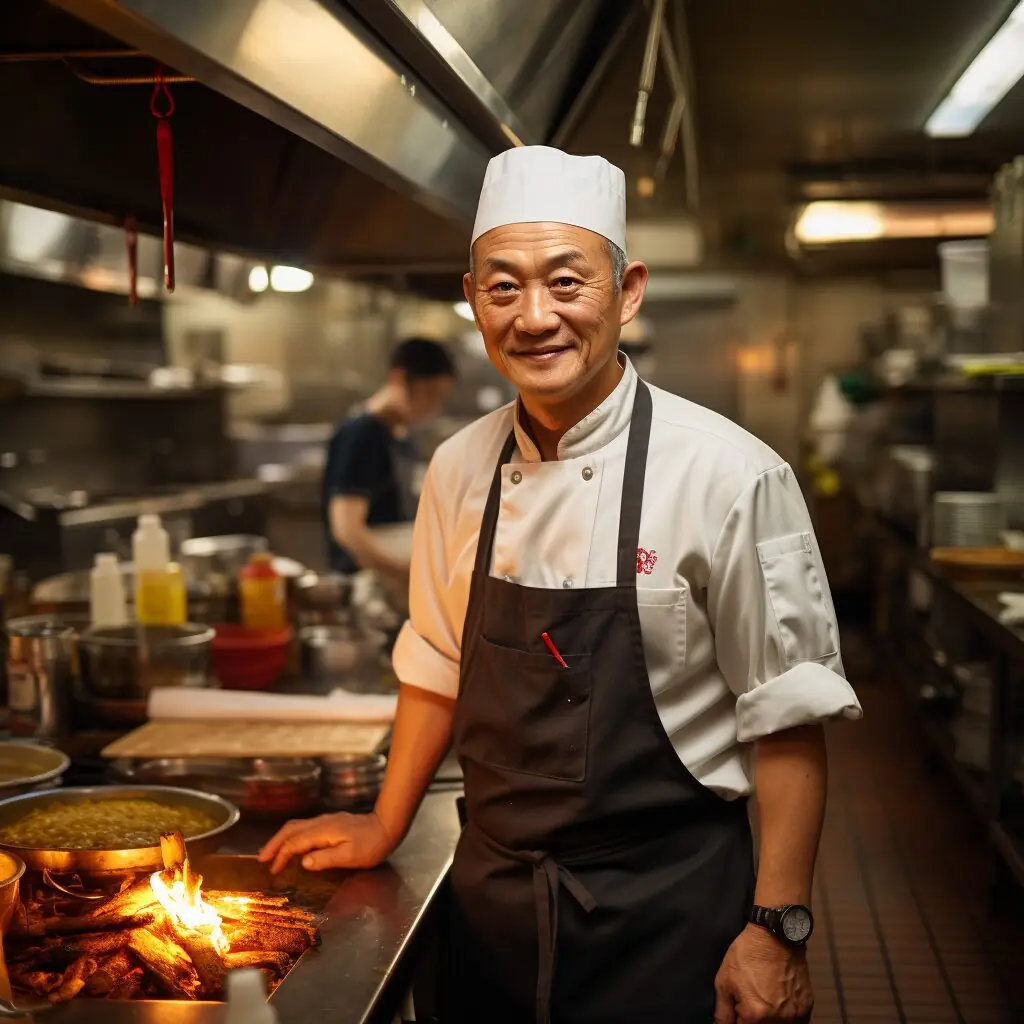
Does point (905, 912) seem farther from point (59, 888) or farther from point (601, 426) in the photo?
point (59, 888)

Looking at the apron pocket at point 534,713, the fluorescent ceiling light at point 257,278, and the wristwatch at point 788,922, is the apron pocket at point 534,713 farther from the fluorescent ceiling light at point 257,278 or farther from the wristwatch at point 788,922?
the fluorescent ceiling light at point 257,278

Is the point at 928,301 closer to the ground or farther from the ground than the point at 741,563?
farther from the ground

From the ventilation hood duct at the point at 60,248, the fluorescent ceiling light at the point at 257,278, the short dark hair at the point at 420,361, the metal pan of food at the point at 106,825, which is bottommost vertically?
the metal pan of food at the point at 106,825

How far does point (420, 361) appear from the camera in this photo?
4.98m

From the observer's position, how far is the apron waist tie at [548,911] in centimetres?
175

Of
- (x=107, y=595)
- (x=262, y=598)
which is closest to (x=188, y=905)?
(x=107, y=595)

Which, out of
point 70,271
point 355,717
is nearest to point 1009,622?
point 355,717

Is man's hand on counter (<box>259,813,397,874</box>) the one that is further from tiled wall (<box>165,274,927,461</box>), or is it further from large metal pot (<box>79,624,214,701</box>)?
tiled wall (<box>165,274,927,461</box>)

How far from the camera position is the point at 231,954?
1563mm

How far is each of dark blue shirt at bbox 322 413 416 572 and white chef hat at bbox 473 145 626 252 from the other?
3077 mm

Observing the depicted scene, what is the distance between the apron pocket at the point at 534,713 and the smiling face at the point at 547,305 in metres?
0.38

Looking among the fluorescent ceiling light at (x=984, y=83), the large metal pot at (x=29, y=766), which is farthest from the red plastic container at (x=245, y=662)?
the fluorescent ceiling light at (x=984, y=83)

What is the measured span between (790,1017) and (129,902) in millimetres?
881

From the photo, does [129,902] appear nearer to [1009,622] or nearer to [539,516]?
[539,516]
